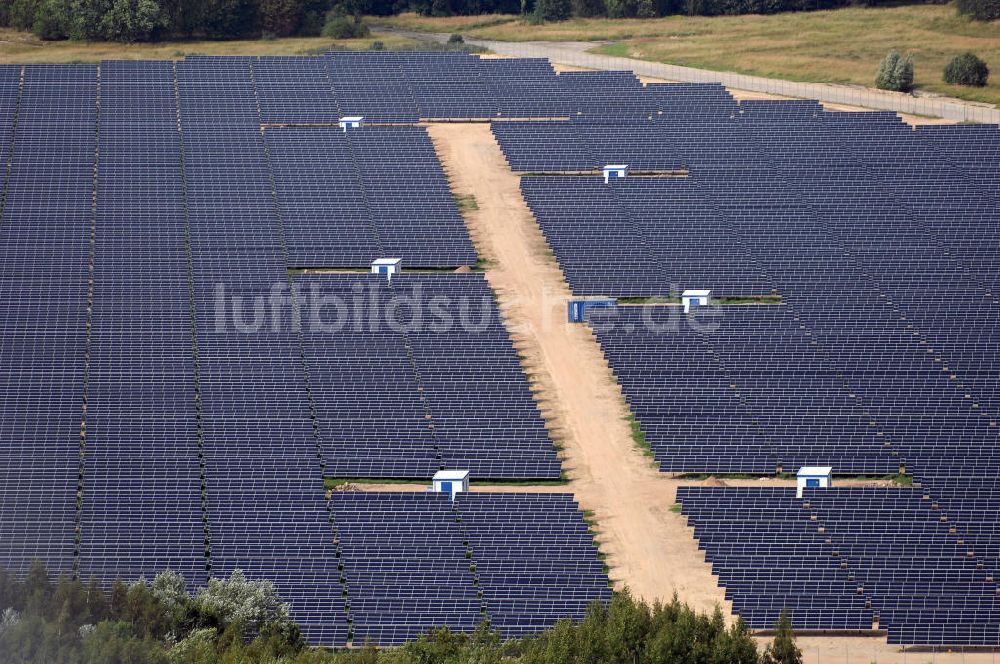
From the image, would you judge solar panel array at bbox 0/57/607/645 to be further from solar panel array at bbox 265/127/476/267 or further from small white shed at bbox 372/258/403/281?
small white shed at bbox 372/258/403/281

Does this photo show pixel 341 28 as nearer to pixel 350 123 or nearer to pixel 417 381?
pixel 350 123

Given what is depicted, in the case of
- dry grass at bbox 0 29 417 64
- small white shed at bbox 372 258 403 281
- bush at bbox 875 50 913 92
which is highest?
dry grass at bbox 0 29 417 64

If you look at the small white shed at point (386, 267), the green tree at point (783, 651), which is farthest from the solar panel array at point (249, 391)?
the green tree at point (783, 651)

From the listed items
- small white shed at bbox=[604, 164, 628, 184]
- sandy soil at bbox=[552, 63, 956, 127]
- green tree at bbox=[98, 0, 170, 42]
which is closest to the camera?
small white shed at bbox=[604, 164, 628, 184]

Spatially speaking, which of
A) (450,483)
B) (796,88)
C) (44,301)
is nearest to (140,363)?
(44,301)

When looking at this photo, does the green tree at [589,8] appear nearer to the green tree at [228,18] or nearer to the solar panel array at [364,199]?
the green tree at [228,18]

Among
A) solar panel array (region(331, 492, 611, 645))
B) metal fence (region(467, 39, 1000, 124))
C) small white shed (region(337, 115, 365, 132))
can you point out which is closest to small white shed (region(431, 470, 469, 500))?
solar panel array (region(331, 492, 611, 645))

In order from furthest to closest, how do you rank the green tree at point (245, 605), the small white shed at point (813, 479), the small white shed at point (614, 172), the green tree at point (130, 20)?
the green tree at point (130, 20) → the small white shed at point (614, 172) → the small white shed at point (813, 479) → the green tree at point (245, 605)
